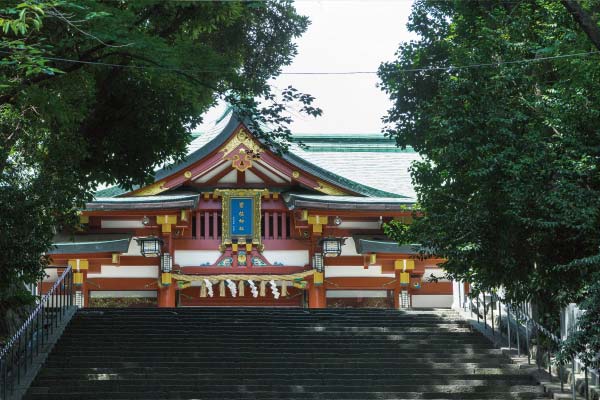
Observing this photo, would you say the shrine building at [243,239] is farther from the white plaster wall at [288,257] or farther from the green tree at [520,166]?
the green tree at [520,166]

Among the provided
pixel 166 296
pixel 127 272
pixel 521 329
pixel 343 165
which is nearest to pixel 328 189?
pixel 343 165

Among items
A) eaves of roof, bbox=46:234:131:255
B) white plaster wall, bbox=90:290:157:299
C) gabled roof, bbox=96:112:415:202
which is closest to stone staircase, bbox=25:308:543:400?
eaves of roof, bbox=46:234:131:255

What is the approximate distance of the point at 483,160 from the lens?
1226 centimetres

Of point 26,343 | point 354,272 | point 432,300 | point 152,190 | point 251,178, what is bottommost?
point 26,343

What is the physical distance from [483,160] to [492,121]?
54 cm

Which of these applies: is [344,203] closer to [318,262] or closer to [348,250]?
[318,262]

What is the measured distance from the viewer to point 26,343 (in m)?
14.6

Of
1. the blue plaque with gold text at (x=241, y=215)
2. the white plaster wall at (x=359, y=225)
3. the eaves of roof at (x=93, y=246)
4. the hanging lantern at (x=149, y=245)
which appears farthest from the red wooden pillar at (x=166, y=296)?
the white plaster wall at (x=359, y=225)

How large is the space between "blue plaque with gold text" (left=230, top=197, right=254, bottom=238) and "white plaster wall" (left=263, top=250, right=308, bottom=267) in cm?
72

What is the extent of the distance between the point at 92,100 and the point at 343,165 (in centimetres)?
1217

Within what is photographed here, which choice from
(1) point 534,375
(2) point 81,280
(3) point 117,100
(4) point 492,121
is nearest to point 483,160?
(4) point 492,121

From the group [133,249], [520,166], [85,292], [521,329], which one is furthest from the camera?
[133,249]

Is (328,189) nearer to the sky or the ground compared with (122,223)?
nearer to the sky

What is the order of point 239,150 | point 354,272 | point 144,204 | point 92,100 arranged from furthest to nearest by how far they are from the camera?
point 354,272
point 239,150
point 144,204
point 92,100
